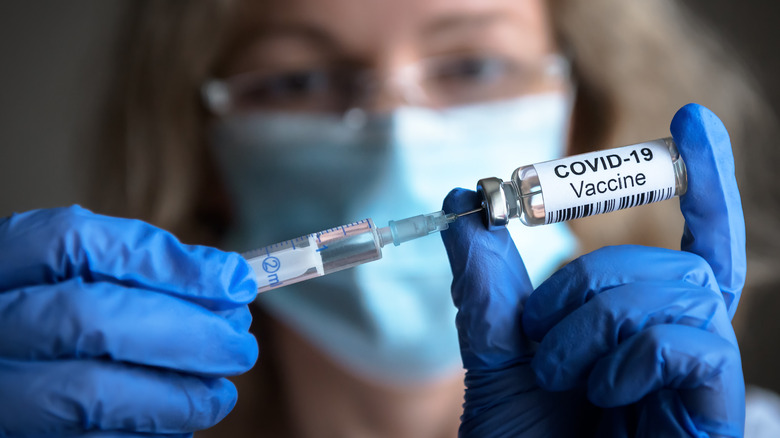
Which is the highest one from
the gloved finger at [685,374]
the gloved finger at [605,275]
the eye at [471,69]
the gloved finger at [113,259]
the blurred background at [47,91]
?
the blurred background at [47,91]

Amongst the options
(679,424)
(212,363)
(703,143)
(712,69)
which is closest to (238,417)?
(212,363)

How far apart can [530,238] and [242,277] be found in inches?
34.0

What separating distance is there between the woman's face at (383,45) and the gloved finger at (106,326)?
0.90 meters

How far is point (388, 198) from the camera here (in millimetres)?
1539

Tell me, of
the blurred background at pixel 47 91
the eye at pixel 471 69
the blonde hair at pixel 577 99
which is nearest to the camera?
the eye at pixel 471 69

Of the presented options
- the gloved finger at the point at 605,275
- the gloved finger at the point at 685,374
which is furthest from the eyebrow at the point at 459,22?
the gloved finger at the point at 685,374

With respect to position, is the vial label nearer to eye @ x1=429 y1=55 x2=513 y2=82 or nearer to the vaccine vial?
the vaccine vial

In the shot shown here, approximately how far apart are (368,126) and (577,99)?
80 cm

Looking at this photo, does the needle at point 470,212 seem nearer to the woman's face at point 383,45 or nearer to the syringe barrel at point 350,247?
the syringe barrel at point 350,247

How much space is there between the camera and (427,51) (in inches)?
63.9

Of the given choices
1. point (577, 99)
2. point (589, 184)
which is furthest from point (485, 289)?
point (577, 99)

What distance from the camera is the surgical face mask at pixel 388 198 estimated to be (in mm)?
1528

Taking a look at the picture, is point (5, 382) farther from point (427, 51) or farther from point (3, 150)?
point (3, 150)

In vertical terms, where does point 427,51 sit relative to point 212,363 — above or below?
above
